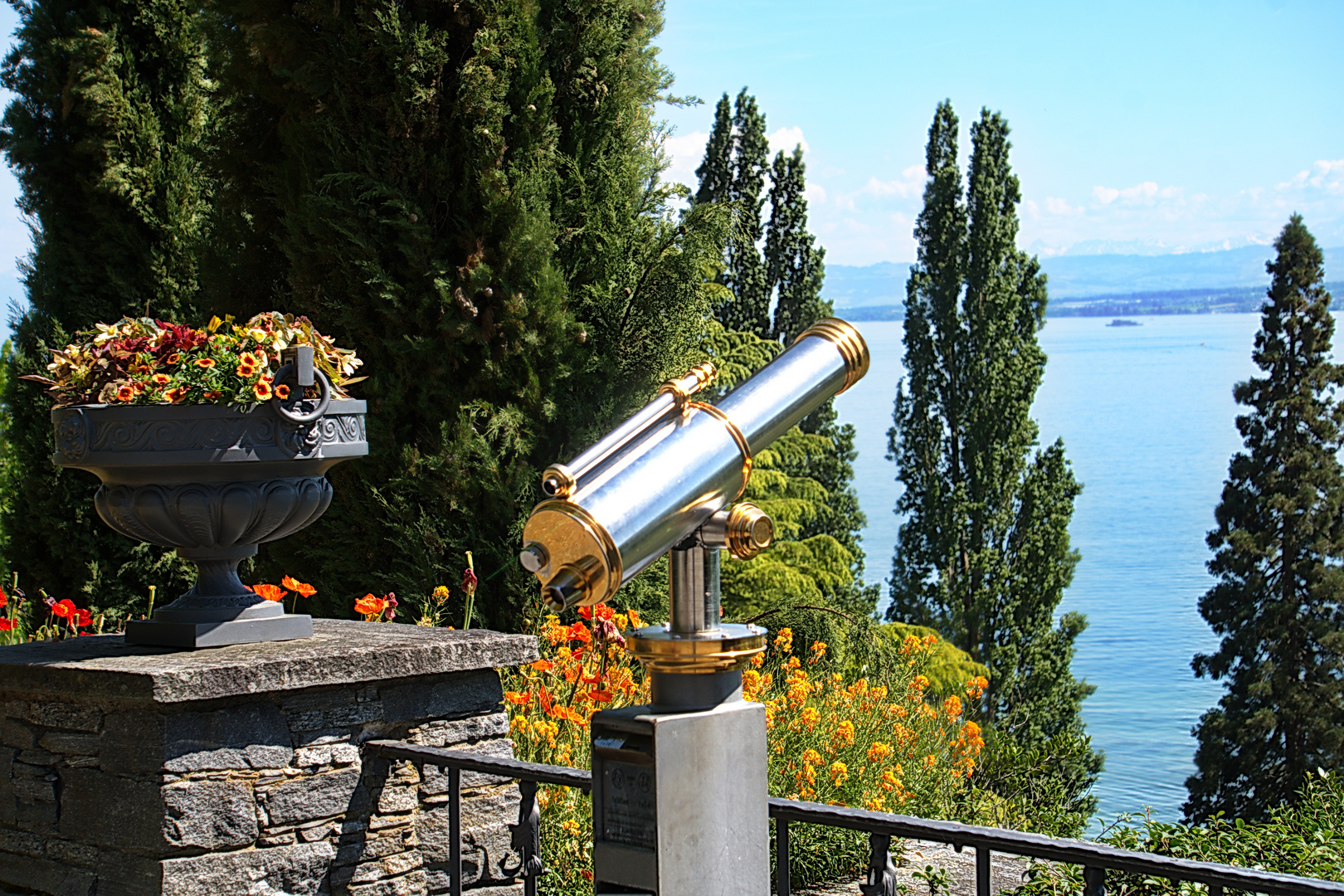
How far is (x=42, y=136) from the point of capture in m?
8.82

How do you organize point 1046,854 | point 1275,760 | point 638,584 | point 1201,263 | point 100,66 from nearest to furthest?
point 1046,854
point 638,584
point 100,66
point 1275,760
point 1201,263

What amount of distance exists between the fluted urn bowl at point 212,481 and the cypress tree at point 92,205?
18.5 ft

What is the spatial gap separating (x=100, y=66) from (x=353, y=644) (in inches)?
273

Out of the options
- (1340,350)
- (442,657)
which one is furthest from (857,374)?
(1340,350)

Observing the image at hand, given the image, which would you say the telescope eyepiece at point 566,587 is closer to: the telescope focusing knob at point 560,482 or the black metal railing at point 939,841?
the telescope focusing knob at point 560,482

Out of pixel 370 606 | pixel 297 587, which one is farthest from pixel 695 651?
pixel 370 606

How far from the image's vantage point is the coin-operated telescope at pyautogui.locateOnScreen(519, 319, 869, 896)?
1.28 metres

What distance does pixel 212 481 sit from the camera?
3.17 metres

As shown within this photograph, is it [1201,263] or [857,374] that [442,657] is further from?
[1201,263]

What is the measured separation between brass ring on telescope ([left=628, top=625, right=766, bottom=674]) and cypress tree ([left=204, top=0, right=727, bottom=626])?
4585 millimetres

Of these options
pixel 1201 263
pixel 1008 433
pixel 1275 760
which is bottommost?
pixel 1275 760

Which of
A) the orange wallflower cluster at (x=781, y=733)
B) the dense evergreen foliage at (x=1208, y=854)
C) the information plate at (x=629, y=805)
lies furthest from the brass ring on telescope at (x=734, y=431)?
the dense evergreen foliage at (x=1208, y=854)

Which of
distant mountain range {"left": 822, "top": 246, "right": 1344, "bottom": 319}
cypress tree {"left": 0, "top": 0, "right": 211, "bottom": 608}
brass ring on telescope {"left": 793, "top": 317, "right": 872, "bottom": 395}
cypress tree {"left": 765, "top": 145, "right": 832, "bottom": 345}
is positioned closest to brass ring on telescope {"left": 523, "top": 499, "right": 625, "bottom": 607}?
brass ring on telescope {"left": 793, "top": 317, "right": 872, "bottom": 395}

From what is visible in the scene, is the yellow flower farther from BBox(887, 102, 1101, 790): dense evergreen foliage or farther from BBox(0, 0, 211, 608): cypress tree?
BBox(887, 102, 1101, 790): dense evergreen foliage
